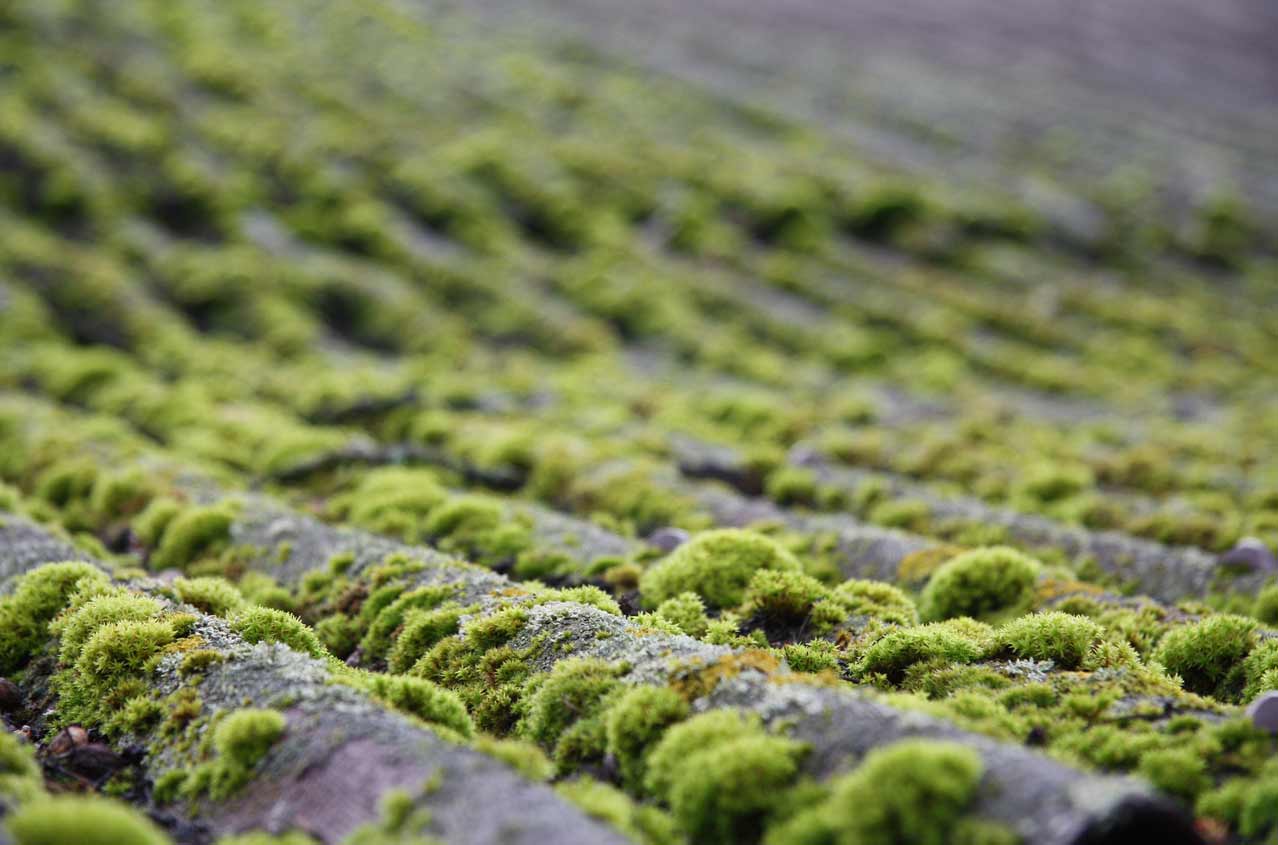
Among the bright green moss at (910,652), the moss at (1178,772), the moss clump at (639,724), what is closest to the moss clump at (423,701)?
the moss clump at (639,724)

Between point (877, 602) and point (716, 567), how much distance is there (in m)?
2.00

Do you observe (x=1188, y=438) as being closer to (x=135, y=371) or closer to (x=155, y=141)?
(x=135, y=371)

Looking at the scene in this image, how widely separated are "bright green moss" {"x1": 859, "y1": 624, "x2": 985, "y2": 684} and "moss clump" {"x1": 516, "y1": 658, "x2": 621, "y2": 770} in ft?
8.74

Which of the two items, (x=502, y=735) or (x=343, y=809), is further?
(x=502, y=735)

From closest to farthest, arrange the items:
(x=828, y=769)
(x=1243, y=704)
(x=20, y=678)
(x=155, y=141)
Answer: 1. (x=828, y=769)
2. (x=1243, y=704)
3. (x=20, y=678)
4. (x=155, y=141)

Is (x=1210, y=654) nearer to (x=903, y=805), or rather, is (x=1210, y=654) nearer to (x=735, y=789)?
(x=903, y=805)

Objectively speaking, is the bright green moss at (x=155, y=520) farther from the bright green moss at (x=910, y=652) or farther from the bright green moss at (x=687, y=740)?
the bright green moss at (x=910, y=652)

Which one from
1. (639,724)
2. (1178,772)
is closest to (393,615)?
(639,724)

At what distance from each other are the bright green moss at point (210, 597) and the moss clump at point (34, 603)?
88 centimetres

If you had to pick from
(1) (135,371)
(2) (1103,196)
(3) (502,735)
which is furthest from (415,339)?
(2) (1103,196)

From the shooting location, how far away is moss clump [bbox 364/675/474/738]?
27.2 ft

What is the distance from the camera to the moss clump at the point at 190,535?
13312 mm

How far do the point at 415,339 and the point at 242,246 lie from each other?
349 inches

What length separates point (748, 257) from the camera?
37844 mm
